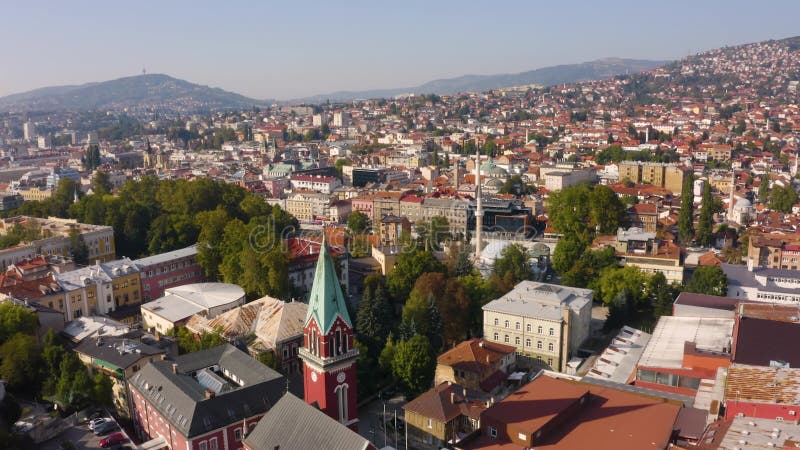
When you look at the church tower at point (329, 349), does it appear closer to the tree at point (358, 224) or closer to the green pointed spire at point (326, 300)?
the green pointed spire at point (326, 300)


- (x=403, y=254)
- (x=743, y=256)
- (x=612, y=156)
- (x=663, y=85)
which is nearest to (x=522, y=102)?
(x=663, y=85)

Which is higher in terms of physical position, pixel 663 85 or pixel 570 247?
pixel 663 85

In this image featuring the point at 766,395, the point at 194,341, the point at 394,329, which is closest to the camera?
the point at 766,395

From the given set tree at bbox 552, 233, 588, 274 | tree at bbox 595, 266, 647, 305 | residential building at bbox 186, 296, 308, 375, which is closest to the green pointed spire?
residential building at bbox 186, 296, 308, 375

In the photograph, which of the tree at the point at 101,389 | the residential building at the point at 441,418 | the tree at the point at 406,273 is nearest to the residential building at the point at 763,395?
the residential building at the point at 441,418

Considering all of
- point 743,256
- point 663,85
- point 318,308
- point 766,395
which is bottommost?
point 743,256

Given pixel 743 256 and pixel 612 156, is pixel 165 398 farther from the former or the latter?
pixel 612 156

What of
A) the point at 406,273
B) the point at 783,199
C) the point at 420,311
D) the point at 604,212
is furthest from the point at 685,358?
the point at 783,199

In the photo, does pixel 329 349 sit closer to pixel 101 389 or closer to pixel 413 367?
pixel 413 367
